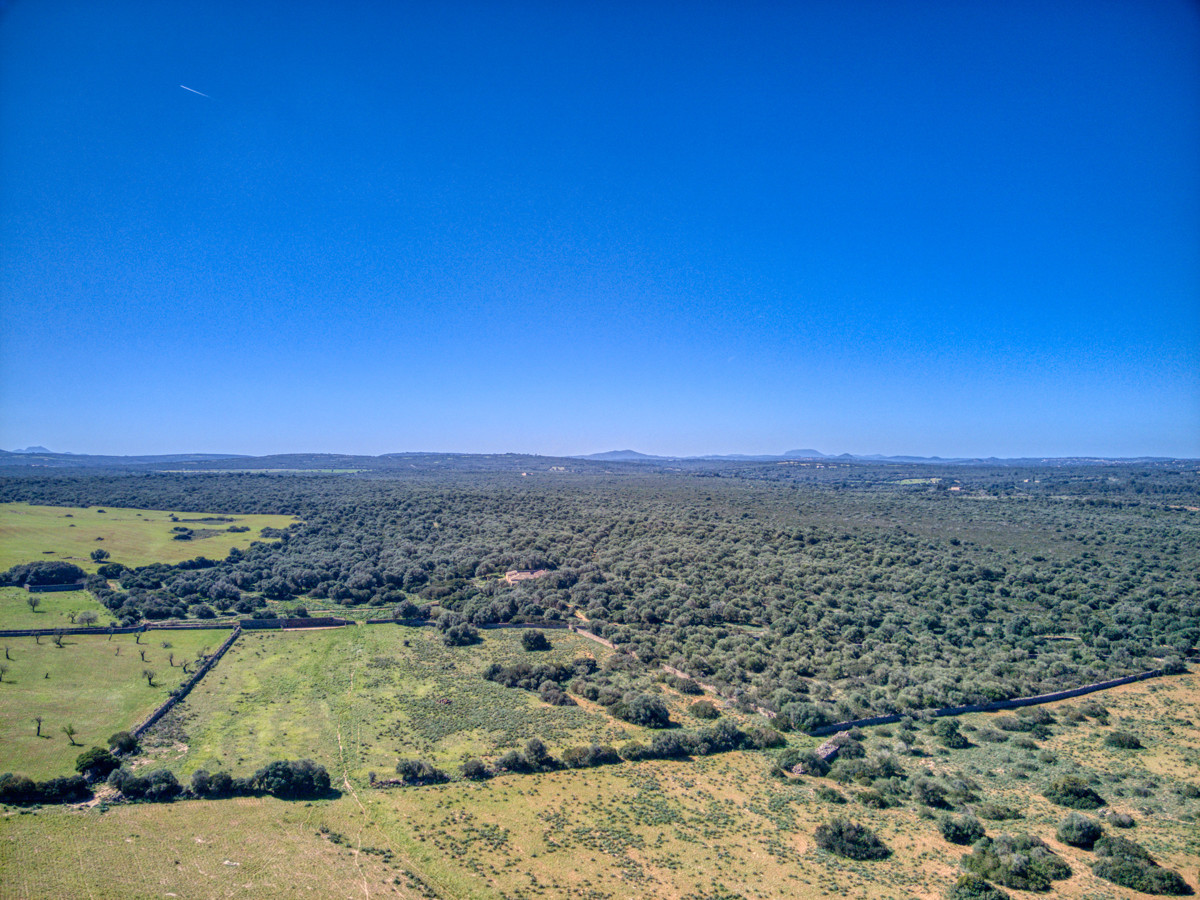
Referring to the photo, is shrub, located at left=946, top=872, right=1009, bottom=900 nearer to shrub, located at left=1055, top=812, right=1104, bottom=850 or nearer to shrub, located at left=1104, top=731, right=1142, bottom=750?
shrub, located at left=1055, top=812, right=1104, bottom=850

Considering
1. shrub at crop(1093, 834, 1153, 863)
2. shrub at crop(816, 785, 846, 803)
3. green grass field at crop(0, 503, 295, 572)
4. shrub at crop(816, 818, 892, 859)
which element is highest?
green grass field at crop(0, 503, 295, 572)

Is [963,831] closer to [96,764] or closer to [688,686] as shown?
[688,686]

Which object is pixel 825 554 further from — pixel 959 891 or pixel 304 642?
pixel 304 642

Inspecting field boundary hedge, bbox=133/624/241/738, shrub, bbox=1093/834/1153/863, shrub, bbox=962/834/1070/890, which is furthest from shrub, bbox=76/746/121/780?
shrub, bbox=1093/834/1153/863

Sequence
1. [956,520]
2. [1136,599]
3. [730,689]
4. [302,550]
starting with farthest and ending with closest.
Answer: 1. [956,520]
2. [302,550]
3. [1136,599]
4. [730,689]

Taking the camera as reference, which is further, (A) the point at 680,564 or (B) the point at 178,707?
(A) the point at 680,564

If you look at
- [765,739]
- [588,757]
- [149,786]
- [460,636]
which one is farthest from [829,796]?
[460,636]

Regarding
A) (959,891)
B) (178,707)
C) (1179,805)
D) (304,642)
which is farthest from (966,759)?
(304,642)
